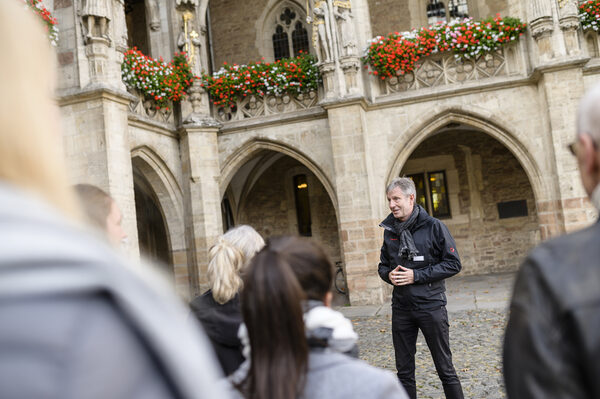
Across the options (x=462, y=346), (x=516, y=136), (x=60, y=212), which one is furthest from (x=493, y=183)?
(x=60, y=212)

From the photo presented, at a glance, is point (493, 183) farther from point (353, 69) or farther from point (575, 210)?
point (353, 69)

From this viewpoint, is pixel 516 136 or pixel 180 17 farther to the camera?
pixel 180 17

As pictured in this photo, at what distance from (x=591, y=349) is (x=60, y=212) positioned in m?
0.84

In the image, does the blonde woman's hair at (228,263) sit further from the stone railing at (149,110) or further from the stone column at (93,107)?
the stone railing at (149,110)

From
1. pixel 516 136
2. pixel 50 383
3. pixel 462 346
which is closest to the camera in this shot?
pixel 50 383

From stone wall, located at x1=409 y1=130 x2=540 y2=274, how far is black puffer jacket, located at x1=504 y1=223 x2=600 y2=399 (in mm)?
13621

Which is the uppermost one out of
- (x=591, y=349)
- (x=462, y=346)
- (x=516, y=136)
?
(x=516, y=136)

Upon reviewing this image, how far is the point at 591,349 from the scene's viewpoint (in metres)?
0.87

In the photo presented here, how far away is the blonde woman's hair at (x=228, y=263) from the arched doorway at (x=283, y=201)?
40.4 feet

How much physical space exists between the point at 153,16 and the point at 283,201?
6.27 metres

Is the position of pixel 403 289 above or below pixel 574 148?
below

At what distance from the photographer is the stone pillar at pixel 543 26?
1002 cm

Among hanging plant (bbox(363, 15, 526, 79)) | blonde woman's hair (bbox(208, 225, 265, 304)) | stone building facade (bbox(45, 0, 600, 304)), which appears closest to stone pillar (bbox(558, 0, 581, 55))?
stone building facade (bbox(45, 0, 600, 304))

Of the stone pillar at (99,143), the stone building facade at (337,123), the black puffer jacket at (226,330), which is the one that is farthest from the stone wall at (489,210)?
the black puffer jacket at (226,330)
